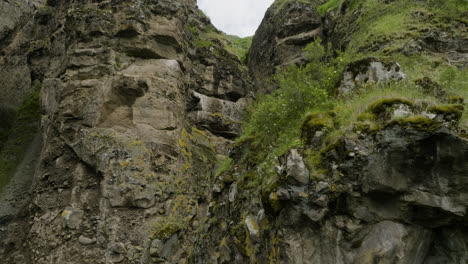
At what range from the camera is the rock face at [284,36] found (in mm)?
32500

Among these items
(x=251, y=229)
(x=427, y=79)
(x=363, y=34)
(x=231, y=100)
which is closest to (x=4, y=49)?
(x=231, y=100)

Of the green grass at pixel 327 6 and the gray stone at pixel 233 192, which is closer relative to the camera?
the gray stone at pixel 233 192

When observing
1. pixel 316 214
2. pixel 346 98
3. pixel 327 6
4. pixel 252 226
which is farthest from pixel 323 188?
pixel 327 6

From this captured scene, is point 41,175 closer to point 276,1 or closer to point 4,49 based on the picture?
point 4,49

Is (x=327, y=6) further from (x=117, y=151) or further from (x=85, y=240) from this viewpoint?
(x=85, y=240)

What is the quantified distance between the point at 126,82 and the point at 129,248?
994 centimetres

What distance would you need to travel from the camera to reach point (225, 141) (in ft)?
90.6

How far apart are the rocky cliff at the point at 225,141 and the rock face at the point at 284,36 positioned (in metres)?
0.21

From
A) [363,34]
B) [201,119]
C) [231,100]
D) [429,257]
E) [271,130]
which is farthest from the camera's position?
[231,100]

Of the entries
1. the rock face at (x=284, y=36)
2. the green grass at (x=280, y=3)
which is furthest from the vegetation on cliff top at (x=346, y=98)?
the green grass at (x=280, y=3)

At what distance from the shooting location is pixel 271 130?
1077 cm

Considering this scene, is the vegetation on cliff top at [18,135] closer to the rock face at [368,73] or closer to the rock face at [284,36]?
the rock face at [284,36]

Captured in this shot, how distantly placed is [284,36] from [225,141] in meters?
13.5

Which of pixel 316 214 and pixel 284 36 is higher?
pixel 284 36
